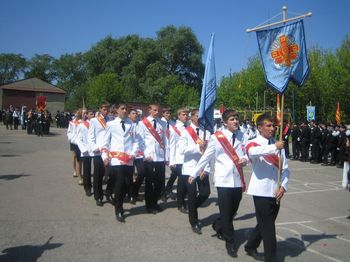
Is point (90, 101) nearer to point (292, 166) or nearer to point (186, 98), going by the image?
point (186, 98)

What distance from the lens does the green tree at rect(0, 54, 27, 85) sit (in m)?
106

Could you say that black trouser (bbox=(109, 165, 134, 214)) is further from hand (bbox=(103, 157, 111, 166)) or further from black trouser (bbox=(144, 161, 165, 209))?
black trouser (bbox=(144, 161, 165, 209))

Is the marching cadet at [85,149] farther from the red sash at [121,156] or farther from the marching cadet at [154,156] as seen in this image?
the red sash at [121,156]

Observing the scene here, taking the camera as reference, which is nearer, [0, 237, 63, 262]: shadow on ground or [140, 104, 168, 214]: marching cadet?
[0, 237, 63, 262]: shadow on ground

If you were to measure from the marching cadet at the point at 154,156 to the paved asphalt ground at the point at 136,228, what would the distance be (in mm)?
372

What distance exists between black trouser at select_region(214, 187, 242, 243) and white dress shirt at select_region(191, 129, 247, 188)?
9 centimetres

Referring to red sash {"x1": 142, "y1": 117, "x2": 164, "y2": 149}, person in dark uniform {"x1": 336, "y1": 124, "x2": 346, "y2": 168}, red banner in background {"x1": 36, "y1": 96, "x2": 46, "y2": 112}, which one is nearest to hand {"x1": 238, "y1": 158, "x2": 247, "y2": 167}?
red sash {"x1": 142, "y1": 117, "x2": 164, "y2": 149}

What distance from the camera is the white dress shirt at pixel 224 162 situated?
5918 mm

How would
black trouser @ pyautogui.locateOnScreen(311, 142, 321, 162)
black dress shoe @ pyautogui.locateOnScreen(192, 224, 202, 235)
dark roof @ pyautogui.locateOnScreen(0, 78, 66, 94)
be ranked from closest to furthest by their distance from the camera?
1. black dress shoe @ pyautogui.locateOnScreen(192, 224, 202, 235)
2. black trouser @ pyautogui.locateOnScreen(311, 142, 321, 162)
3. dark roof @ pyautogui.locateOnScreen(0, 78, 66, 94)

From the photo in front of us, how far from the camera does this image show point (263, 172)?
5.50 m

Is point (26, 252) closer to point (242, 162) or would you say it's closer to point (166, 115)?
point (242, 162)

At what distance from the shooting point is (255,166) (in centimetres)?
556

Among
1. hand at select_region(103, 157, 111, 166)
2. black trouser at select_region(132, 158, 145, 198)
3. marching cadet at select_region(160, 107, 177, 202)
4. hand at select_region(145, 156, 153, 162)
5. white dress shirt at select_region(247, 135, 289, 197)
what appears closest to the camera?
white dress shirt at select_region(247, 135, 289, 197)

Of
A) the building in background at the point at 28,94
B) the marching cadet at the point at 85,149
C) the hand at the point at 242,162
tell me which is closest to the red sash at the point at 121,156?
the marching cadet at the point at 85,149
